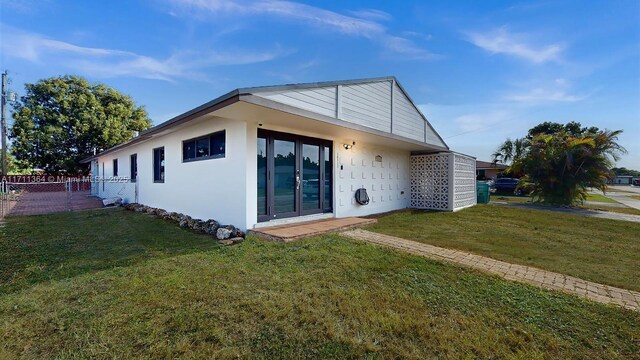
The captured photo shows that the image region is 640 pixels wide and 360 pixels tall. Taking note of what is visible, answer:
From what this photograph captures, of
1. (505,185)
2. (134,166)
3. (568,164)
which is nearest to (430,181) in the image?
(568,164)

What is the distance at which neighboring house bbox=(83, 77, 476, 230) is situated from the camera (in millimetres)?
5617

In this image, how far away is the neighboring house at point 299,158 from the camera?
18.4 ft

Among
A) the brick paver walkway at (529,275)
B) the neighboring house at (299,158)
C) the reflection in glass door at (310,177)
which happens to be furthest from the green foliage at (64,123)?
the brick paver walkway at (529,275)

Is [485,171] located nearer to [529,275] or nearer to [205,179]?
[529,275]

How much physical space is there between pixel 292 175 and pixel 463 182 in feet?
26.3

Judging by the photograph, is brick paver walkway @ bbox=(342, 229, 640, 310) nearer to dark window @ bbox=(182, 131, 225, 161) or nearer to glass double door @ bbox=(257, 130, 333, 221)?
glass double door @ bbox=(257, 130, 333, 221)

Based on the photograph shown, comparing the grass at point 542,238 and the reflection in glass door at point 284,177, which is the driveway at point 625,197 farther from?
the reflection in glass door at point 284,177

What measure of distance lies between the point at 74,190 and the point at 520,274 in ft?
93.4

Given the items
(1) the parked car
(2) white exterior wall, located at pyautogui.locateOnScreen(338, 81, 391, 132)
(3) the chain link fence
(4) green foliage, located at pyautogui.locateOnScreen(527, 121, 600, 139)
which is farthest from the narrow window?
(4) green foliage, located at pyautogui.locateOnScreen(527, 121, 600, 139)

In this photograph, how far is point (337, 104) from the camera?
20.9ft

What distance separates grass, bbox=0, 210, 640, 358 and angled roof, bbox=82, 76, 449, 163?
2641mm

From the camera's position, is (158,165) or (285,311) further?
(158,165)

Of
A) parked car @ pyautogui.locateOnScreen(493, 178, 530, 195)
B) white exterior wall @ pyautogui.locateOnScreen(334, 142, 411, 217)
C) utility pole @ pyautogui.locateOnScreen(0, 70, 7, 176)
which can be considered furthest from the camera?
parked car @ pyautogui.locateOnScreen(493, 178, 530, 195)

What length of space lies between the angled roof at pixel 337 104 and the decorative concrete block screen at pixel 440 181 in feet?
2.42
